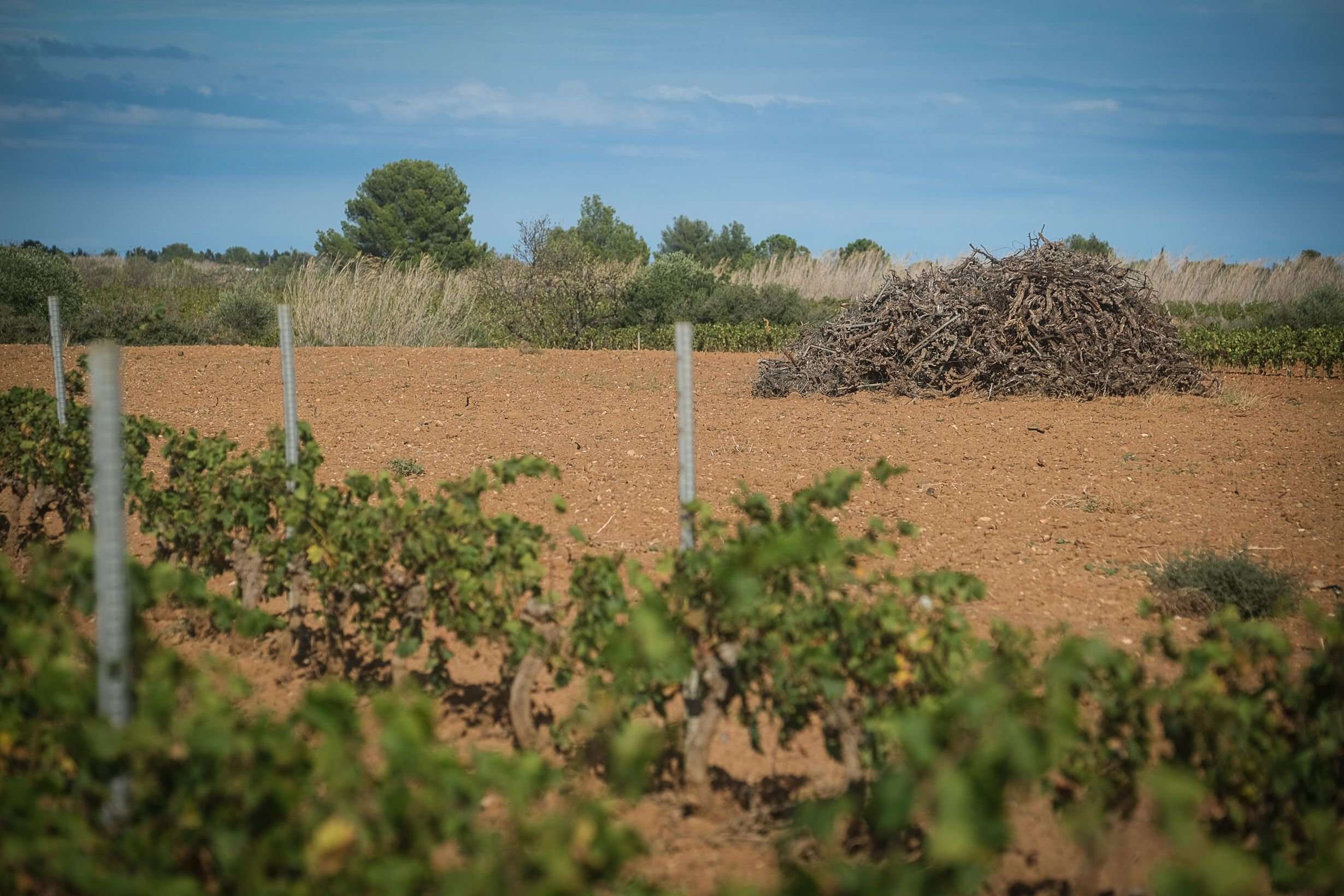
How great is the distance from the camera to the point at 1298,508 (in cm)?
668

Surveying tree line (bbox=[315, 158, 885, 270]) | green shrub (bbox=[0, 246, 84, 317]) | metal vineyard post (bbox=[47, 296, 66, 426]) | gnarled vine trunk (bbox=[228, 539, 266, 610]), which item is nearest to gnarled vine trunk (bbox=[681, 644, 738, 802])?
gnarled vine trunk (bbox=[228, 539, 266, 610])

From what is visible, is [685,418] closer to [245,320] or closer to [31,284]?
[245,320]

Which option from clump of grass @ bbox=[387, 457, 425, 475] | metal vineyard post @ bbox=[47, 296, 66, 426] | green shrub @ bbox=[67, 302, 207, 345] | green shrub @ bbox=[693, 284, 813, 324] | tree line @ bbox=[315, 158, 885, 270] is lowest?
clump of grass @ bbox=[387, 457, 425, 475]

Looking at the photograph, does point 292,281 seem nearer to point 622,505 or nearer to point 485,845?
point 622,505

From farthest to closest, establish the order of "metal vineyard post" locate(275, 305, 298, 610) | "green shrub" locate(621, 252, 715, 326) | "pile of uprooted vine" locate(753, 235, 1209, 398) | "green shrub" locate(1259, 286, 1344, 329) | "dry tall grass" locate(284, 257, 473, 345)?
"green shrub" locate(621, 252, 715, 326) → "green shrub" locate(1259, 286, 1344, 329) → "dry tall grass" locate(284, 257, 473, 345) → "pile of uprooted vine" locate(753, 235, 1209, 398) → "metal vineyard post" locate(275, 305, 298, 610)

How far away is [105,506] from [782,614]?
60.0 inches

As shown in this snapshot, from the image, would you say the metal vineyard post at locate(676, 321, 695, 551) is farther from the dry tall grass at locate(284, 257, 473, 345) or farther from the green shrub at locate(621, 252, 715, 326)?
the green shrub at locate(621, 252, 715, 326)

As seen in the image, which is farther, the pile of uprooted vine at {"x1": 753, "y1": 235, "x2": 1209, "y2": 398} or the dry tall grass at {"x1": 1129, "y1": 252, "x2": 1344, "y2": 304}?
the dry tall grass at {"x1": 1129, "y1": 252, "x2": 1344, "y2": 304}

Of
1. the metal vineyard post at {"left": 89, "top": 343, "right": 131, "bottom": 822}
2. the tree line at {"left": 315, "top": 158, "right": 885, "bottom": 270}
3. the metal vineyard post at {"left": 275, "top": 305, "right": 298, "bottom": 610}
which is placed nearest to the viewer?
the metal vineyard post at {"left": 89, "top": 343, "right": 131, "bottom": 822}

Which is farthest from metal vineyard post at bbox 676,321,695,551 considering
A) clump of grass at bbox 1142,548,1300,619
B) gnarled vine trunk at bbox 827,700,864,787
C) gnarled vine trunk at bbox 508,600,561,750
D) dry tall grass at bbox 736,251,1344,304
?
dry tall grass at bbox 736,251,1344,304

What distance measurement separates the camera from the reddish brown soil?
3650 millimetres

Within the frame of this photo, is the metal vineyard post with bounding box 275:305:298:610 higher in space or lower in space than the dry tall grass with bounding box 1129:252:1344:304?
lower

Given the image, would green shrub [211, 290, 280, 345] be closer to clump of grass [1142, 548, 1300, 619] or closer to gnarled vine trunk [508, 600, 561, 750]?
clump of grass [1142, 548, 1300, 619]

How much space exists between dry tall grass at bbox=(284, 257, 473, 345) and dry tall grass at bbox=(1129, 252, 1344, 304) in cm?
1764
